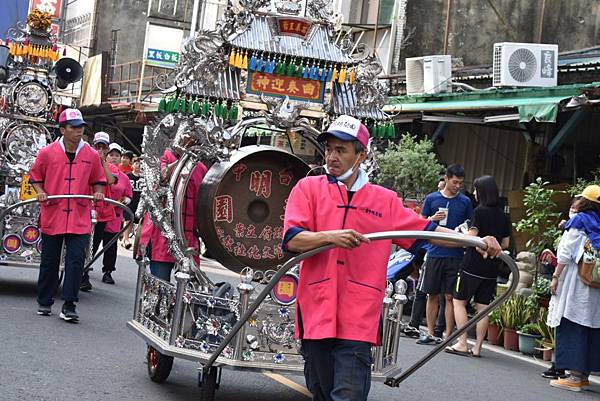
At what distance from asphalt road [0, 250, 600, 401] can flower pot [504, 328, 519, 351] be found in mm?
474

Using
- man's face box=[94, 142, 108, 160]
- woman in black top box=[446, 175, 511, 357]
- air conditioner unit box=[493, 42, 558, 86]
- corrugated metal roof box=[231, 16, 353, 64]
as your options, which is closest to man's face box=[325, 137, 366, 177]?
corrugated metal roof box=[231, 16, 353, 64]

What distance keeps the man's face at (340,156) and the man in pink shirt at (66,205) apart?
16.7ft

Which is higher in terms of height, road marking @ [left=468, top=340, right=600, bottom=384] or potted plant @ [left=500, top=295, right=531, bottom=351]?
potted plant @ [left=500, top=295, right=531, bottom=351]

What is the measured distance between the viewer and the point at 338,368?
550 centimetres

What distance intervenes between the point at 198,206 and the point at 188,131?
580 mm

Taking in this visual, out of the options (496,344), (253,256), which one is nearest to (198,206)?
(253,256)

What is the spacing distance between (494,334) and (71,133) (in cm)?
572

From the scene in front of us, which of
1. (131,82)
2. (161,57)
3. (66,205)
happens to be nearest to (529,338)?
(66,205)

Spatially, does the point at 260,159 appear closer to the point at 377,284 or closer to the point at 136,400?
the point at 136,400

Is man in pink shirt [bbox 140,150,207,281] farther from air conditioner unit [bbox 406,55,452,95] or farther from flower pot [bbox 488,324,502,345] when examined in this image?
air conditioner unit [bbox 406,55,452,95]

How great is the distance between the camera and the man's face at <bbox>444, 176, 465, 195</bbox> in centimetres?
1189

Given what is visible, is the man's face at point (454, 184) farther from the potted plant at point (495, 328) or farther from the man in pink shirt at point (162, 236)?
the man in pink shirt at point (162, 236)

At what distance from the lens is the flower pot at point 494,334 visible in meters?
12.9

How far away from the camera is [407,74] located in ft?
68.7
